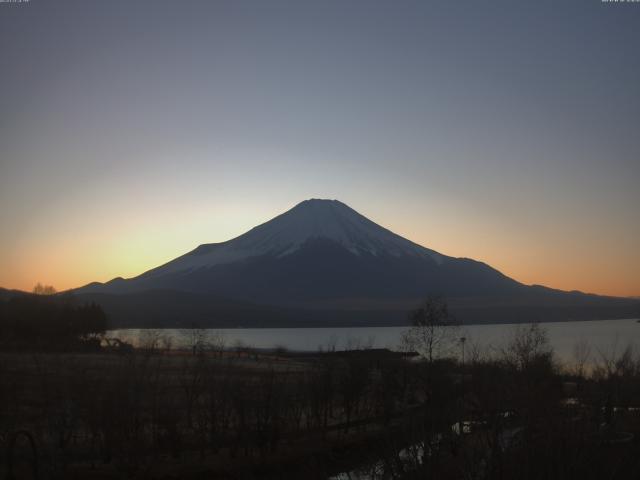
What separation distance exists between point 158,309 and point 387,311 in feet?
217

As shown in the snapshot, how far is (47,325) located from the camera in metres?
57.7

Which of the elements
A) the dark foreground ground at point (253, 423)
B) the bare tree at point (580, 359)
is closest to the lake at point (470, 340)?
the bare tree at point (580, 359)

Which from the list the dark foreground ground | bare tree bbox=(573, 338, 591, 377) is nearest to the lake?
bare tree bbox=(573, 338, 591, 377)

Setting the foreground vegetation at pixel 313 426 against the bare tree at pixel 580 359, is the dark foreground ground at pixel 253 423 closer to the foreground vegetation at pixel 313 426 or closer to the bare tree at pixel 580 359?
the foreground vegetation at pixel 313 426

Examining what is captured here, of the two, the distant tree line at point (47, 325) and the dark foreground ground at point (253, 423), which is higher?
the distant tree line at point (47, 325)

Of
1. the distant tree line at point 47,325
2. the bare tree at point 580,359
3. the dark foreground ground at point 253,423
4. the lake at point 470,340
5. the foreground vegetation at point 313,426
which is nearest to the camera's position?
the foreground vegetation at point 313,426

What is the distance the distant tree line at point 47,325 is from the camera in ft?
171

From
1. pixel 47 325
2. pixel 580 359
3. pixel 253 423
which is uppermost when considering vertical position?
pixel 47 325

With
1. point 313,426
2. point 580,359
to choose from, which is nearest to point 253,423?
point 313,426

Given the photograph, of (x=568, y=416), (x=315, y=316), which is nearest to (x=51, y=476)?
(x=568, y=416)

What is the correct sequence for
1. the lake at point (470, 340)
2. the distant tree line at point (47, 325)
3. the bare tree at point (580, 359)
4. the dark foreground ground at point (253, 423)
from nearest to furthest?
the dark foreground ground at point (253, 423), the bare tree at point (580, 359), the distant tree line at point (47, 325), the lake at point (470, 340)

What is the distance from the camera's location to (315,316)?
18975cm

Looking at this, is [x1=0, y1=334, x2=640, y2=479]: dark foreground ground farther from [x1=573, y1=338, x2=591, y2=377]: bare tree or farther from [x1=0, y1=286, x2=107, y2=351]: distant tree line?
[x1=0, y1=286, x2=107, y2=351]: distant tree line

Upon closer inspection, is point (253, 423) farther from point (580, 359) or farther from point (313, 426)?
point (580, 359)
